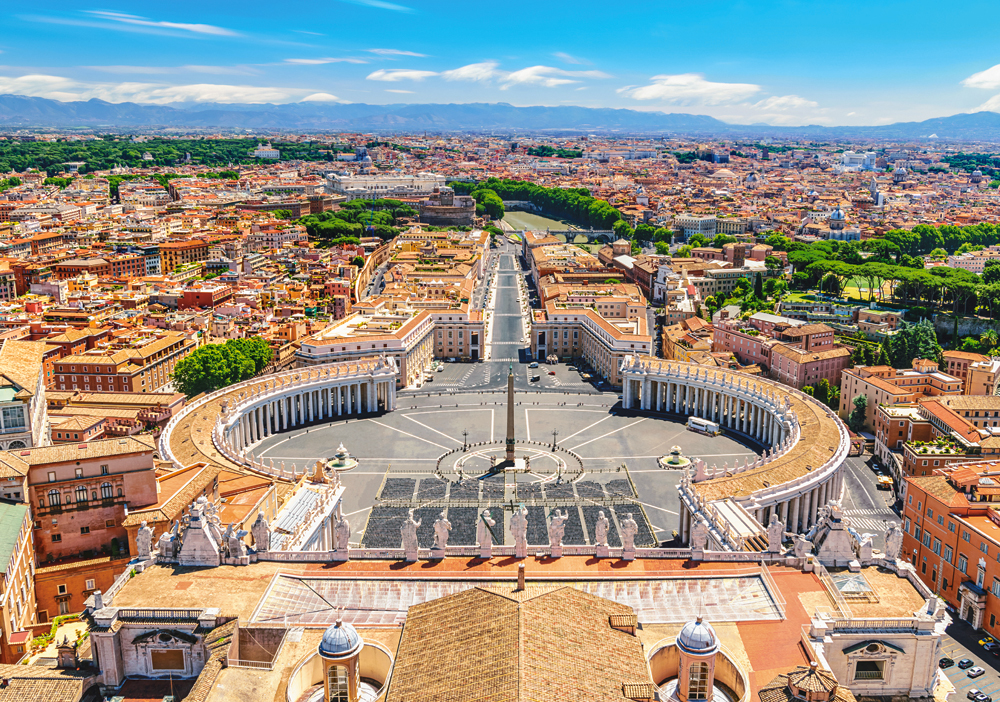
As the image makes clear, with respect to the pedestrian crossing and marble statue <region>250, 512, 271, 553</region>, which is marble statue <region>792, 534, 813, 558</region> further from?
marble statue <region>250, 512, 271, 553</region>

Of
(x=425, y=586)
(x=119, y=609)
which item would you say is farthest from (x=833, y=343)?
(x=119, y=609)

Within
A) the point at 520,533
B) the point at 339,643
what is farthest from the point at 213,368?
the point at 339,643

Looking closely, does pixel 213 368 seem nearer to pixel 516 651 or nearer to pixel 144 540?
pixel 144 540

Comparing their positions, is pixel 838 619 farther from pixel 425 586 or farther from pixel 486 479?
pixel 486 479

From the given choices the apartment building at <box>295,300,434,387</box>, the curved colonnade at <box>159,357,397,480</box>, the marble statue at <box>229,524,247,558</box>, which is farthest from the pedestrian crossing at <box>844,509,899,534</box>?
the apartment building at <box>295,300,434,387</box>

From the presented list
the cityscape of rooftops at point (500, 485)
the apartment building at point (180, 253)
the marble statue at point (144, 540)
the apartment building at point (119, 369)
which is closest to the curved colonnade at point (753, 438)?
the cityscape of rooftops at point (500, 485)

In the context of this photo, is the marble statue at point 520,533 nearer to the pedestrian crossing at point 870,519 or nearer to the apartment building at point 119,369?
the pedestrian crossing at point 870,519

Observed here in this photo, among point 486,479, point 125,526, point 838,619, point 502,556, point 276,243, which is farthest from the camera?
point 276,243

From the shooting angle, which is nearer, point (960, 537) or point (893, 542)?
point (893, 542)
